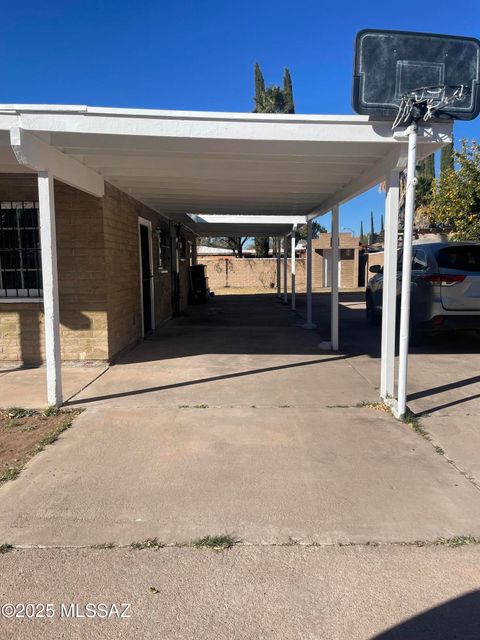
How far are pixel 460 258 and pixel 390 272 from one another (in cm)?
332

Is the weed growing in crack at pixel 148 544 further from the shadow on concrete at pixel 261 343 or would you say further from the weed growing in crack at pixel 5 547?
the shadow on concrete at pixel 261 343

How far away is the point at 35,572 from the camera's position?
2.57 meters

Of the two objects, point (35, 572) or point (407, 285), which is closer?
point (35, 572)

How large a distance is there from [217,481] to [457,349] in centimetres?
660

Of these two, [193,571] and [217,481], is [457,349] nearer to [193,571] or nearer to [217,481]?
[217,481]

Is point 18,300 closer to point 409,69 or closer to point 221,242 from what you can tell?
point 409,69

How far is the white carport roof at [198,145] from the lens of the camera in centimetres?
478

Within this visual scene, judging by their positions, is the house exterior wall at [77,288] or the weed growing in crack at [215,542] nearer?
the weed growing in crack at [215,542]

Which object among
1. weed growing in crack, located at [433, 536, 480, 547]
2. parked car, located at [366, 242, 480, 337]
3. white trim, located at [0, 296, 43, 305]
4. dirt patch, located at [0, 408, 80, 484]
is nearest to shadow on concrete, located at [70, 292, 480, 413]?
dirt patch, located at [0, 408, 80, 484]

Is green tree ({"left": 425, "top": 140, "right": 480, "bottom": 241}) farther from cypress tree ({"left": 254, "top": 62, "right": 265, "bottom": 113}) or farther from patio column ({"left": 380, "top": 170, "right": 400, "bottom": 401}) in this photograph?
cypress tree ({"left": 254, "top": 62, "right": 265, "bottom": 113})

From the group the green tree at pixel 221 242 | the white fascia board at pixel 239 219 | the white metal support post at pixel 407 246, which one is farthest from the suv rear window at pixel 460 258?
the green tree at pixel 221 242

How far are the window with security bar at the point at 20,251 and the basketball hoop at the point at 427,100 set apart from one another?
205 inches

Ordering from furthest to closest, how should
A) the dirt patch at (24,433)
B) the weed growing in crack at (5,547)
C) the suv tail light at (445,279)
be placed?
the suv tail light at (445,279)
the dirt patch at (24,433)
the weed growing in crack at (5,547)

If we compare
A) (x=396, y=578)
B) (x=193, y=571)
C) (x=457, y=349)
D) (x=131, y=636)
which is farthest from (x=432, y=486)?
(x=457, y=349)
